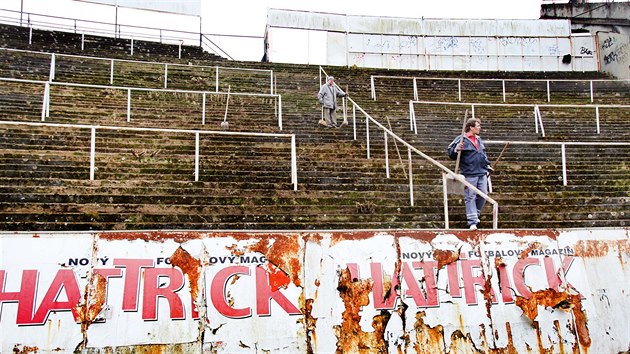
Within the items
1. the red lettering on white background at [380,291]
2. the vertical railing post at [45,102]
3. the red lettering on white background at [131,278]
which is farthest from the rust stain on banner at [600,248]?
the vertical railing post at [45,102]

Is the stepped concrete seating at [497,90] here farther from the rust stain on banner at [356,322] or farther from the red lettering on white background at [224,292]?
the red lettering on white background at [224,292]

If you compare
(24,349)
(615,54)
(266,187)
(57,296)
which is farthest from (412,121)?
(615,54)

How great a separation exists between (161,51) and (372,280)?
1926cm

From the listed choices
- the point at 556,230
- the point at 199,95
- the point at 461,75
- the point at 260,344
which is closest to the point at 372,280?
the point at 260,344

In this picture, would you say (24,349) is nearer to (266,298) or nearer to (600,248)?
(266,298)

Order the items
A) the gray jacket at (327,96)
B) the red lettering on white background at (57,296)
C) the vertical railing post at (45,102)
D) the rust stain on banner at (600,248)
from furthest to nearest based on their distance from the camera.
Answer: the gray jacket at (327,96) < the vertical railing post at (45,102) < the rust stain on banner at (600,248) < the red lettering on white background at (57,296)

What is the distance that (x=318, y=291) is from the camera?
4.96 metres

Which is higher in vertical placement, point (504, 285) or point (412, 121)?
point (412, 121)

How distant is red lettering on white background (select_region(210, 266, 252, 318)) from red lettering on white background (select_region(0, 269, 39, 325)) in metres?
1.43

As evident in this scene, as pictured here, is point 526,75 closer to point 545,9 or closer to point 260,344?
point 545,9

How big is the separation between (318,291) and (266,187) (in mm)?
3824

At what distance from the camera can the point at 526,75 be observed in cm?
2294

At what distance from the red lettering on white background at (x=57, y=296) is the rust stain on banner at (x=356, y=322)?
224 cm

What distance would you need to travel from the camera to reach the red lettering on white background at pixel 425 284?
505cm
